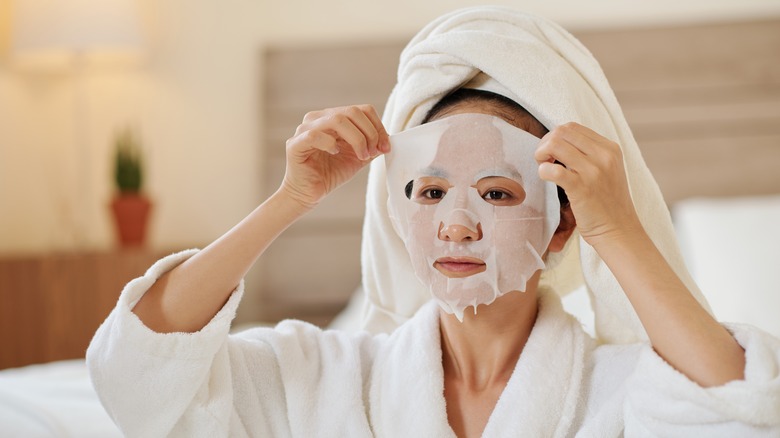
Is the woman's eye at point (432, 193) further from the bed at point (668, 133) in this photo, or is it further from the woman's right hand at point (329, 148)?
the bed at point (668, 133)

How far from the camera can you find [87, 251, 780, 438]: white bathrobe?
1049mm

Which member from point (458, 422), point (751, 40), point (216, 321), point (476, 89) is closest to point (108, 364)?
point (216, 321)

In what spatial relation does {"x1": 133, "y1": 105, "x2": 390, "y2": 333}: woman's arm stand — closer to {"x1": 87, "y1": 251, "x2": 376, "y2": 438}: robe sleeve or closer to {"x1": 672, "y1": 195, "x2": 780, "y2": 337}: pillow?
{"x1": 87, "y1": 251, "x2": 376, "y2": 438}: robe sleeve

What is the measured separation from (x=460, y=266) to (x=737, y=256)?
1.44m

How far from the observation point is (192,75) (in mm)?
3248

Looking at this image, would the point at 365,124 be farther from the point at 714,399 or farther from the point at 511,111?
the point at 714,399

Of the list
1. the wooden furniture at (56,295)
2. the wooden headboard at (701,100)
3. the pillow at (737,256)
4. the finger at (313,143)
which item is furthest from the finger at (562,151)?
→ the wooden furniture at (56,295)

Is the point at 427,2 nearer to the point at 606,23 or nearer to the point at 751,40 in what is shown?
the point at 606,23

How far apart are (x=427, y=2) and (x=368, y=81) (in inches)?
13.7

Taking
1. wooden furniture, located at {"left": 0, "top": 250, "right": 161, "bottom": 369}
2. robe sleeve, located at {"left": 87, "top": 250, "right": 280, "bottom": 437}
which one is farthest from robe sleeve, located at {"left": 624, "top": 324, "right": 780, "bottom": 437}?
wooden furniture, located at {"left": 0, "top": 250, "right": 161, "bottom": 369}

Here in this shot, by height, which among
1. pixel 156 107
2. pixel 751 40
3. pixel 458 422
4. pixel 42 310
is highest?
pixel 751 40

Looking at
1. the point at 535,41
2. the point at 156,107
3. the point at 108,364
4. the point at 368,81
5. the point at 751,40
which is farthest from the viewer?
the point at 156,107

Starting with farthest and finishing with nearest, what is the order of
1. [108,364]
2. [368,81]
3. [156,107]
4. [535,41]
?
1. [156,107]
2. [368,81]
3. [535,41]
4. [108,364]

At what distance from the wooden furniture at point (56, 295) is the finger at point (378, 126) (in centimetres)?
192
